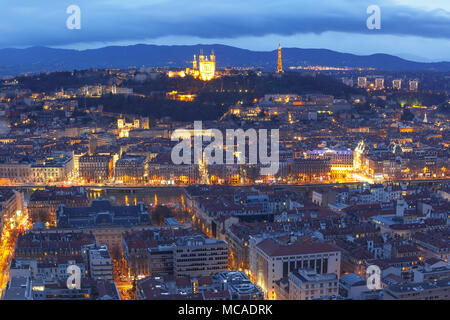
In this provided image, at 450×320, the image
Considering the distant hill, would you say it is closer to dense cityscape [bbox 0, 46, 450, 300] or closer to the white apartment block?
dense cityscape [bbox 0, 46, 450, 300]

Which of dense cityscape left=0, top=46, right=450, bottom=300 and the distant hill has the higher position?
the distant hill

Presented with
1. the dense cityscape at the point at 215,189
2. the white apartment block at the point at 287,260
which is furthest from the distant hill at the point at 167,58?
the white apartment block at the point at 287,260

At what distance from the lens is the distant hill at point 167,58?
36.4 metres

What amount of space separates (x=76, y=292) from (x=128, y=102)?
27.1 metres

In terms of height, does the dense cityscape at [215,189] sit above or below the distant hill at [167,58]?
below

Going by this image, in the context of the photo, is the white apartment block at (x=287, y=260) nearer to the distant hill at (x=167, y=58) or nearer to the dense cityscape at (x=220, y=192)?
the dense cityscape at (x=220, y=192)

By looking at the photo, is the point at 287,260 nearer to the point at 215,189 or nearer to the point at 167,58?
the point at 215,189

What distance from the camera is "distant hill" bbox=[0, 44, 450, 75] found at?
1433 inches

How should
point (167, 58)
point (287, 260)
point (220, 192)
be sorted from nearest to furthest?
point (287, 260)
point (220, 192)
point (167, 58)

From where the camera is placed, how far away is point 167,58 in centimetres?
5441

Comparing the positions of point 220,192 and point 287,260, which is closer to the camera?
point 287,260

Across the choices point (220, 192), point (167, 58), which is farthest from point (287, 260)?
point (167, 58)

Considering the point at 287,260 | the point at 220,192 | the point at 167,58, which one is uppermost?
the point at 167,58

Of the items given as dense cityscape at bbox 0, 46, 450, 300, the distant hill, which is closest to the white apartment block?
dense cityscape at bbox 0, 46, 450, 300
